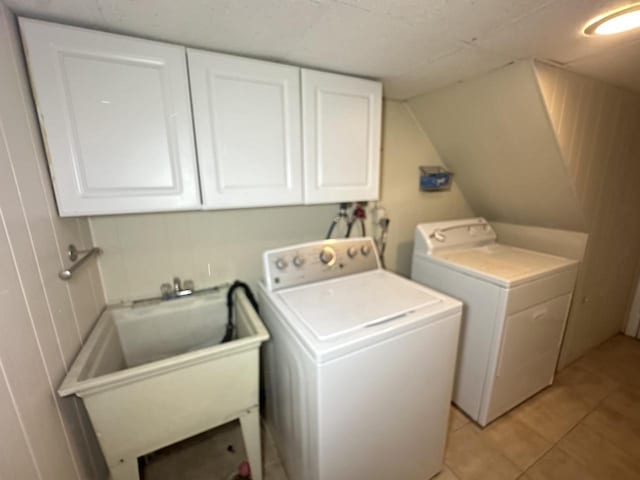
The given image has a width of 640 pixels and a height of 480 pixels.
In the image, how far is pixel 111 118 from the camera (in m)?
1.03

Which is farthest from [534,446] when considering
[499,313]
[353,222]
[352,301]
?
[353,222]

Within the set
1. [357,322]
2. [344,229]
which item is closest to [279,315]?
[357,322]

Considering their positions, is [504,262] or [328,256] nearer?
[328,256]

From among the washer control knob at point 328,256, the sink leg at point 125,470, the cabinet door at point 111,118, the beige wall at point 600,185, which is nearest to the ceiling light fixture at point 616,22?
the beige wall at point 600,185

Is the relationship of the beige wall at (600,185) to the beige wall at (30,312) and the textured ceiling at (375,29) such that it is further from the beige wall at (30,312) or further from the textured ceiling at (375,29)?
the beige wall at (30,312)

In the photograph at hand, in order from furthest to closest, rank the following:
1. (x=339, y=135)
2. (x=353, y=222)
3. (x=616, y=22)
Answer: (x=353, y=222) < (x=339, y=135) < (x=616, y=22)

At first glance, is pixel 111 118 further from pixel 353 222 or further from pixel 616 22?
pixel 616 22

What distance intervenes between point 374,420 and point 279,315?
0.59 meters

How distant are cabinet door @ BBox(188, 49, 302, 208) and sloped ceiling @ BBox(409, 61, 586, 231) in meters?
1.11

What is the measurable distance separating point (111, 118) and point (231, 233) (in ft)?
2.62

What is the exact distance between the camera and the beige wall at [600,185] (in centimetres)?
154

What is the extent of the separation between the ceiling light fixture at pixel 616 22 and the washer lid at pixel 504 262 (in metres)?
1.12

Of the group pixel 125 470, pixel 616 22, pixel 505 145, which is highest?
pixel 616 22

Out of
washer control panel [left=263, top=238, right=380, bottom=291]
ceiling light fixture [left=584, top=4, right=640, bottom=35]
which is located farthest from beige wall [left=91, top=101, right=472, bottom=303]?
ceiling light fixture [left=584, top=4, right=640, bottom=35]
